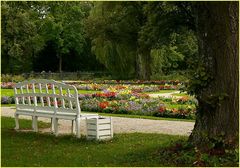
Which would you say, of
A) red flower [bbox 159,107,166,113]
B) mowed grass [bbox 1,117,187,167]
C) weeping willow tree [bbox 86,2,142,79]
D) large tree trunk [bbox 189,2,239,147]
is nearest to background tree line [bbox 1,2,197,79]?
weeping willow tree [bbox 86,2,142,79]

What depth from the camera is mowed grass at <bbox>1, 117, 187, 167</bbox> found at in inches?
289

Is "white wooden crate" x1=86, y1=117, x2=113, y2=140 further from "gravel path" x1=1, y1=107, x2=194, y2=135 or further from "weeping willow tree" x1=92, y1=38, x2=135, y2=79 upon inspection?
"weeping willow tree" x1=92, y1=38, x2=135, y2=79

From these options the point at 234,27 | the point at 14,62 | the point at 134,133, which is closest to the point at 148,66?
the point at 14,62

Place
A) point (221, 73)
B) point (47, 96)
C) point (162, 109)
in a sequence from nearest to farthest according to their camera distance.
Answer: point (221, 73) < point (47, 96) < point (162, 109)

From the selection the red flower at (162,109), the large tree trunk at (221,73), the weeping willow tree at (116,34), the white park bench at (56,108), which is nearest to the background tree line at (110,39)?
the weeping willow tree at (116,34)

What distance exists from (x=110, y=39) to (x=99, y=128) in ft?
107

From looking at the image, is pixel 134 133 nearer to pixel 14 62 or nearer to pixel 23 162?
pixel 23 162

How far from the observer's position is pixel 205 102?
24.3ft

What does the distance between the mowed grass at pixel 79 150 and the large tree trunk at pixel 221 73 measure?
39.1 inches

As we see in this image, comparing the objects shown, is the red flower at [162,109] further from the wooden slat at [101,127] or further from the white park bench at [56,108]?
the wooden slat at [101,127]

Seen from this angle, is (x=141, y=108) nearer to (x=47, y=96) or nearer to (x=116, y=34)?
(x=47, y=96)

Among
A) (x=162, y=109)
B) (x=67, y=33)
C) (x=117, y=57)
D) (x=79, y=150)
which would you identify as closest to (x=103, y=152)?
Result: (x=79, y=150)

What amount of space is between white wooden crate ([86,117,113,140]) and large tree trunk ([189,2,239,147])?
2.68 metres

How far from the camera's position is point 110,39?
41.9 metres
